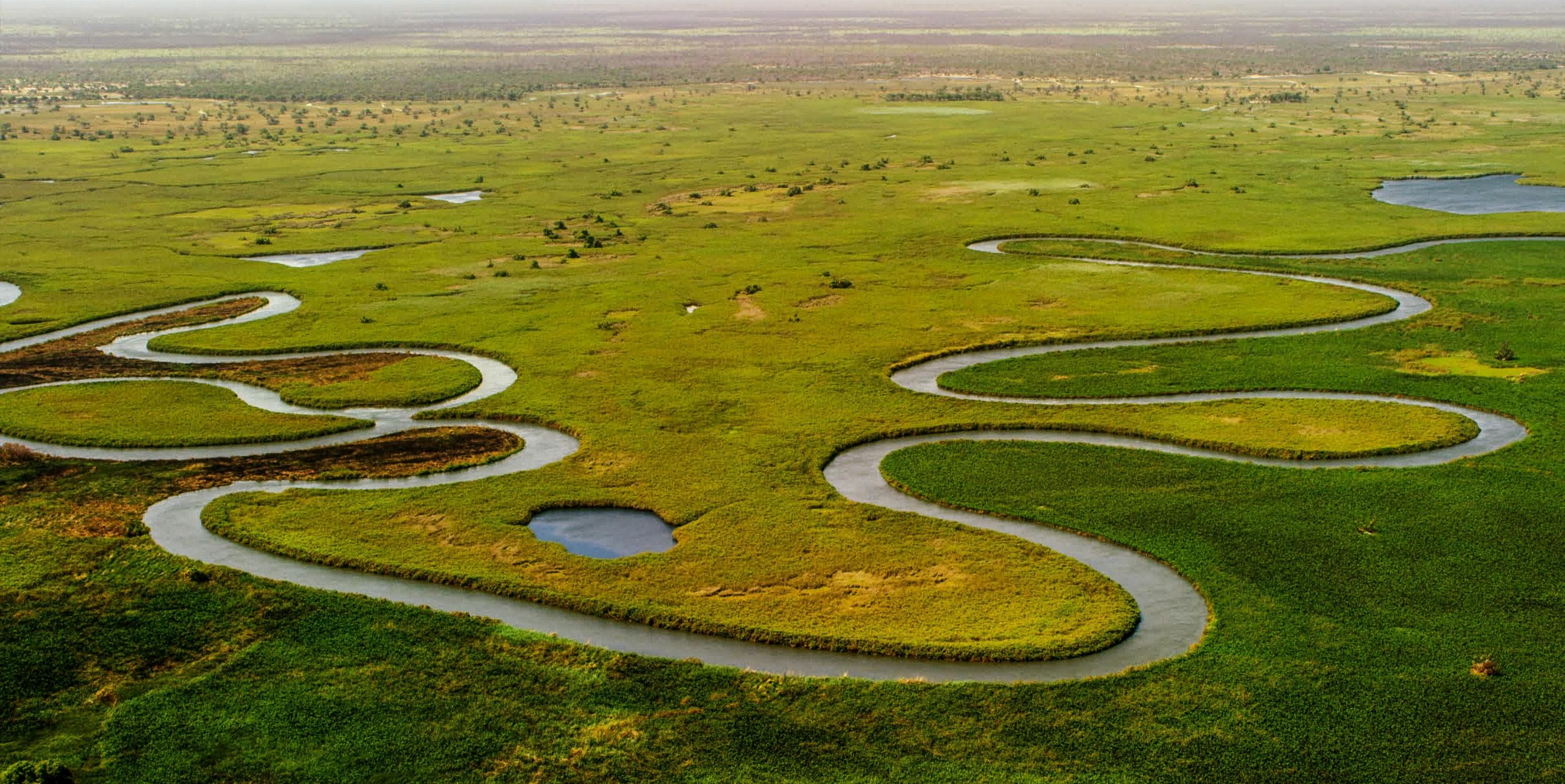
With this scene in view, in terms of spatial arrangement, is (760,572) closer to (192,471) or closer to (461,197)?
(192,471)

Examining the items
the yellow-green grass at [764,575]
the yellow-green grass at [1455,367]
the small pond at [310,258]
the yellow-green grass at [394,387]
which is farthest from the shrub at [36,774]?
the small pond at [310,258]

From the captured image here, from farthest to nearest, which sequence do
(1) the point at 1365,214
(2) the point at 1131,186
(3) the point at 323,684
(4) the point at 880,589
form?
1. (2) the point at 1131,186
2. (1) the point at 1365,214
3. (4) the point at 880,589
4. (3) the point at 323,684

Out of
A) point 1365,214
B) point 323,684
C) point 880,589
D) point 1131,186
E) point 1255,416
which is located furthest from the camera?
point 1131,186

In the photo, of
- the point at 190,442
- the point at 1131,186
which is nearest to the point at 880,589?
the point at 190,442

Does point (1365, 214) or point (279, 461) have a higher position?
point (1365, 214)

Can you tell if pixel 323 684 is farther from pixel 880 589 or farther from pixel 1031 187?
pixel 1031 187

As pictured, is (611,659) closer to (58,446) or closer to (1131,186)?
(58,446)

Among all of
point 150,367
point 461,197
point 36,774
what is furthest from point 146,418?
point 461,197

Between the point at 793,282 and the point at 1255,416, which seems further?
the point at 793,282
